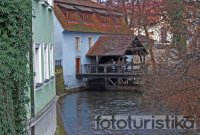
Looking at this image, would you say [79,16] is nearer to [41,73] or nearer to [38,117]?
[41,73]

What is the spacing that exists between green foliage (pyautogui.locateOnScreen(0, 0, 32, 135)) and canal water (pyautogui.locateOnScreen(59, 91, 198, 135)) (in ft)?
32.7

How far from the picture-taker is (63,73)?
44156 mm

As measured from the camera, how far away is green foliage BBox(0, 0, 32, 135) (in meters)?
8.63

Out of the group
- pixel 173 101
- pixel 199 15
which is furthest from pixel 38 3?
pixel 199 15

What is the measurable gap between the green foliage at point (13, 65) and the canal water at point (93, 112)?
997 centimetres

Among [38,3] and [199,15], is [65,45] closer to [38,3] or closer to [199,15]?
[38,3]

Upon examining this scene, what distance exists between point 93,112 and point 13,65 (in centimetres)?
1940

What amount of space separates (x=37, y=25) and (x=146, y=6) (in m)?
6.14

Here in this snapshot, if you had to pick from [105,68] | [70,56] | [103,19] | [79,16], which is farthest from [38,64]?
[103,19]

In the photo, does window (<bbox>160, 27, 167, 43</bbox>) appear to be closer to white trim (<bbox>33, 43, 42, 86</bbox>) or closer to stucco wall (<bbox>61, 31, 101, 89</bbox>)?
white trim (<bbox>33, 43, 42, 86</bbox>)

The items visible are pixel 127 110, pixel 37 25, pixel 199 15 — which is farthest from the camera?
pixel 127 110

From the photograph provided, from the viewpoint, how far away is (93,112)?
28219mm

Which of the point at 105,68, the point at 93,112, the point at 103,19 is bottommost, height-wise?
the point at 93,112

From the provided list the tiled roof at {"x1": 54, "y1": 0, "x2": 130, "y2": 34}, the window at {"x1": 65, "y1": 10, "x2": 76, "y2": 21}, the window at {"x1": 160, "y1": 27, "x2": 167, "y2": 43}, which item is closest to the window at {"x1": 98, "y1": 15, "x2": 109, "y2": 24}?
the tiled roof at {"x1": 54, "y1": 0, "x2": 130, "y2": 34}
